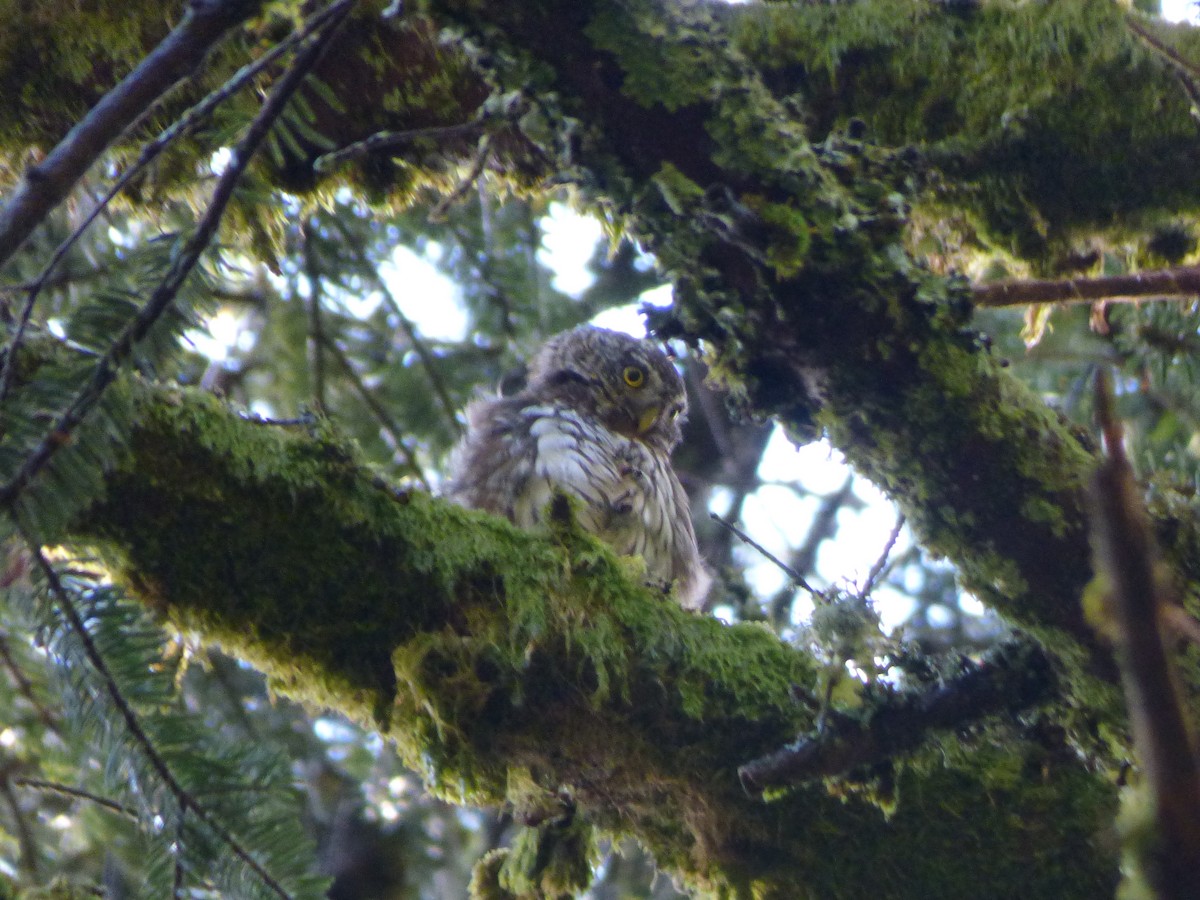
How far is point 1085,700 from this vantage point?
1.99 meters

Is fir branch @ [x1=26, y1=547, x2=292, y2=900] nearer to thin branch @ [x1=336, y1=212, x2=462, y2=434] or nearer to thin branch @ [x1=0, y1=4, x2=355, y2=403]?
thin branch @ [x1=0, y1=4, x2=355, y2=403]

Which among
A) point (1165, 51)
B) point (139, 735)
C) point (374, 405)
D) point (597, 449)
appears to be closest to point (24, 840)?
point (139, 735)

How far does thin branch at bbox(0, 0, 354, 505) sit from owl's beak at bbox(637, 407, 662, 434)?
8.66ft

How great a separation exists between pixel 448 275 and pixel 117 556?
7.42 feet

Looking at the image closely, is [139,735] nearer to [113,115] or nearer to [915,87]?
[113,115]

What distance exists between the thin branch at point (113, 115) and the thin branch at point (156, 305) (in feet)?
0.41

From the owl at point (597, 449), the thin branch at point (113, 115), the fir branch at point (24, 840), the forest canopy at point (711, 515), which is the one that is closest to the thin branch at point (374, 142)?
the forest canopy at point (711, 515)

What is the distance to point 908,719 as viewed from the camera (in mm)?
1979

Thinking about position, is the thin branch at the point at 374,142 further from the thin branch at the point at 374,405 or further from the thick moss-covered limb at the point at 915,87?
the thin branch at the point at 374,405

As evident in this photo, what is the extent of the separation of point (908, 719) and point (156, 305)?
132 cm

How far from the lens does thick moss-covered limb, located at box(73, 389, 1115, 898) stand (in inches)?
82.0

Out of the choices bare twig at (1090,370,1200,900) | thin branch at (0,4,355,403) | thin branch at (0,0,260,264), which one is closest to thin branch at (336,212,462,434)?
thin branch at (0,4,355,403)

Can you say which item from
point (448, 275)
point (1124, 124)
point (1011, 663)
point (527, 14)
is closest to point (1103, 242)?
point (1124, 124)

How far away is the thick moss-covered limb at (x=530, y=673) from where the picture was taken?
208 cm
